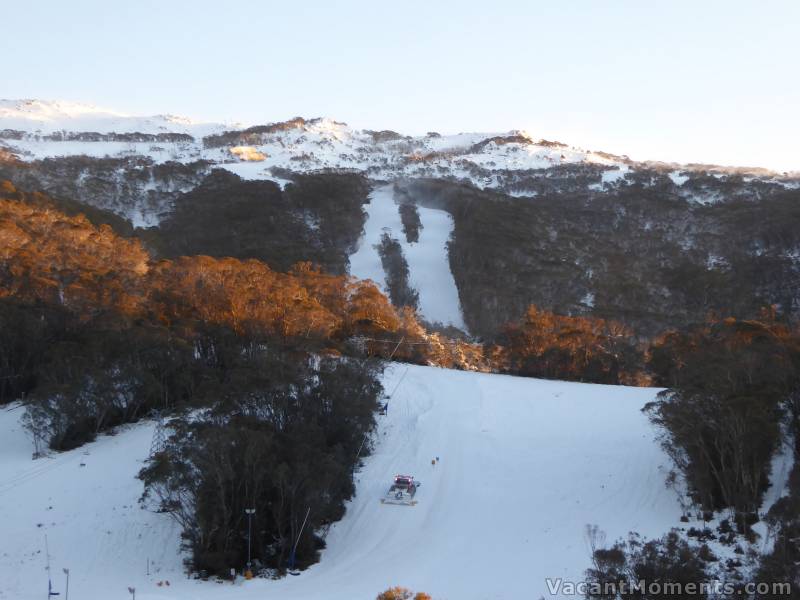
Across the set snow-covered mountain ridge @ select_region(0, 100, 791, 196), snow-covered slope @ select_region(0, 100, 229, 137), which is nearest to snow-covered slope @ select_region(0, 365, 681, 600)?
snow-covered mountain ridge @ select_region(0, 100, 791, 196)

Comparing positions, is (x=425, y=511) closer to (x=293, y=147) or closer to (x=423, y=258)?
(x=423, y=258)

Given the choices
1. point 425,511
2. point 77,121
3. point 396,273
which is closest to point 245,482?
point 425,511

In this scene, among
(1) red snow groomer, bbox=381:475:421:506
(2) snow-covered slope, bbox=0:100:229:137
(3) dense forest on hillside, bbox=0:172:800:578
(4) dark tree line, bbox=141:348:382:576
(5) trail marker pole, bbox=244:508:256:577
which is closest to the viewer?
(5) trail marker pole, bbox=244:508:256:577

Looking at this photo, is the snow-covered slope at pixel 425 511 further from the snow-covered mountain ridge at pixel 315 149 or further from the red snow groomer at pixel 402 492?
the snow-covered mountain ridge at pixel 315 149

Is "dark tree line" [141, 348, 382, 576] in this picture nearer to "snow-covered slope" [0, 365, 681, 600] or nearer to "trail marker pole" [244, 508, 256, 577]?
"trail marker pole" [244, 508, 256, 577]

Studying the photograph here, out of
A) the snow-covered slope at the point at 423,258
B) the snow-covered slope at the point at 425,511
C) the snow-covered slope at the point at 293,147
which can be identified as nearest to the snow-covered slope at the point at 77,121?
the snow-covered slope at the point at 293,147

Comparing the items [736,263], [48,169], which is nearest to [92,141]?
[48,169]

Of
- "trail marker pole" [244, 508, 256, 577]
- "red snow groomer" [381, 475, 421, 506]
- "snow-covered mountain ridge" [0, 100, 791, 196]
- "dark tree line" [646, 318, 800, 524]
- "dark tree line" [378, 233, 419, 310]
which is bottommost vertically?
"dark tree line" [378, 233, 419, 310]
